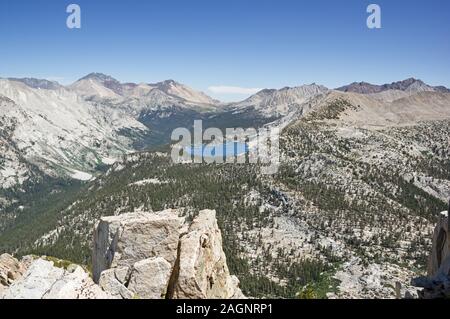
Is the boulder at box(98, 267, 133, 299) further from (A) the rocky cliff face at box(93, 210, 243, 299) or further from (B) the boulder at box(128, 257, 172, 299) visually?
(B) the boulder at box(128, 257, 172, 299)

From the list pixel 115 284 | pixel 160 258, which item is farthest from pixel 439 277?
pixel 115 284

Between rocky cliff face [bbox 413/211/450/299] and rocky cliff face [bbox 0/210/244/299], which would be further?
rocky cliff face [bbox 413/211/450/299]

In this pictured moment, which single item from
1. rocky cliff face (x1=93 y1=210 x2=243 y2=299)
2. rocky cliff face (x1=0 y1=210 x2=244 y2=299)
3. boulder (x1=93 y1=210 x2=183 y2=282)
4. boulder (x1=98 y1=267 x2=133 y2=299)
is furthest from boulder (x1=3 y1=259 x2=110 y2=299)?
boulder (x1=93 y1=210 x2=183 y2=282)

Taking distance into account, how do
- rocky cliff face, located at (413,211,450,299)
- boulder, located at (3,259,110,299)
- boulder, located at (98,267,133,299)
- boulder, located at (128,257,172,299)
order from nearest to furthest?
boulder, located at (3,259,110,299)
rocky cliff face, located at (413,211,450,299)
boulder, located at (98,267,133,299)
boulder, located at (128,257,172,299)

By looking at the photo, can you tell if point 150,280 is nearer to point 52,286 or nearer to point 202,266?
point 202,266

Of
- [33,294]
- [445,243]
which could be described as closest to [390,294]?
[445,243]

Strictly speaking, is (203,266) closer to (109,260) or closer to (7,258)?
(109,260)

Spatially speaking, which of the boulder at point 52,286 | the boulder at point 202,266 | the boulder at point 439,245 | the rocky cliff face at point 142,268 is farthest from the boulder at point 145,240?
the boulder at point 439,245
